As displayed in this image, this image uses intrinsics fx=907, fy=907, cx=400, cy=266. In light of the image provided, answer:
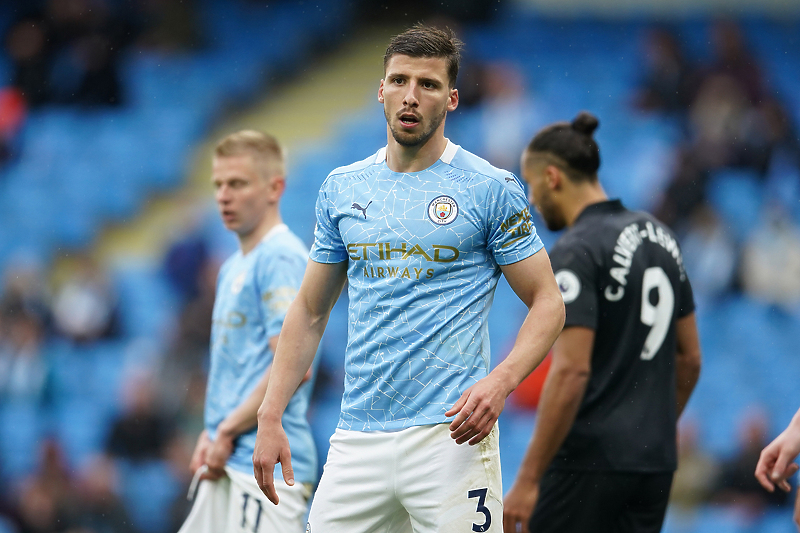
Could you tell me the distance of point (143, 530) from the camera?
28.9 feet

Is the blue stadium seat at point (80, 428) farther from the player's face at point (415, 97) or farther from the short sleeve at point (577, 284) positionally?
the player's face at point (415, 97)

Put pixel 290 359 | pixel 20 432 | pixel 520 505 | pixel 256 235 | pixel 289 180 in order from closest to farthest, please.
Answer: pixel 290 359
pixel 520 505
pixel 256 235
pixel 20 432
pixel 289 180

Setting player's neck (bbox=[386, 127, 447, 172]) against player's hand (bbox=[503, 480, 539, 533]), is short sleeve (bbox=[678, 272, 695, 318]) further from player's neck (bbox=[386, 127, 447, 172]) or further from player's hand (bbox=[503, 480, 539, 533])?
player's neck (bbox=[386, 127, 447, 172])

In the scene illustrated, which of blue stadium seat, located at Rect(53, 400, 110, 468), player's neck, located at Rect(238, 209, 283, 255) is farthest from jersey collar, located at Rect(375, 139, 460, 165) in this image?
blue stadium seat, located at Rect(53, 400, 110, 468)

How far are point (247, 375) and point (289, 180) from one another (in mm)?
7722

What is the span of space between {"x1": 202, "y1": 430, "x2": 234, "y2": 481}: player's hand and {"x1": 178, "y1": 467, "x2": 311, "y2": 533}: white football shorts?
5 cm

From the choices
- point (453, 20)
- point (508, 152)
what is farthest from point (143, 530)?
point (453, 20)

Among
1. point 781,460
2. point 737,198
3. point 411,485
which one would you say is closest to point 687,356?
point 781,460

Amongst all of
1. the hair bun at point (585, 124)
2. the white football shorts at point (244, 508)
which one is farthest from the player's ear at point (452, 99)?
the white football shorts at point (244, 508)

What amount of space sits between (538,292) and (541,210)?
1.54 m

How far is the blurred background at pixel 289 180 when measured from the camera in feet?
Answer: 29.3

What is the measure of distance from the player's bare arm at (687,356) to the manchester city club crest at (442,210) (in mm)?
1865

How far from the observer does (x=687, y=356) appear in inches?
176

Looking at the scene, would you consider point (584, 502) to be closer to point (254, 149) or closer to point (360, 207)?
point (360, 207)
